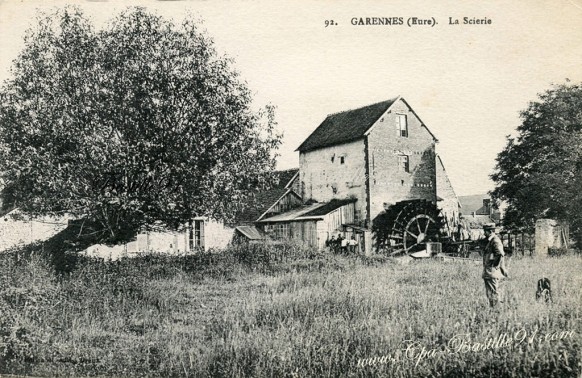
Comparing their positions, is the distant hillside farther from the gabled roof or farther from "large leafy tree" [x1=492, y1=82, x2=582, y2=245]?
"large leafy tree" [x1=492, y1=82, x2=582, y2=245]

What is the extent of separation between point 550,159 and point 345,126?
1003 centimetres

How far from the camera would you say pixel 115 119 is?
31.3 feet

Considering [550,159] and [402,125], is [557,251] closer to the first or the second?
[550,159]

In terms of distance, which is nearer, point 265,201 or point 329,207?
point 329,207

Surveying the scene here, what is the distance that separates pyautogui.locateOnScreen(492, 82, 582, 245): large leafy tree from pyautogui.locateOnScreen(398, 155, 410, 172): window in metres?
3.95

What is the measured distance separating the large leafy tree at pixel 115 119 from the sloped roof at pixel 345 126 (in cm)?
1173

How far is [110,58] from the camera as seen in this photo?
962cm

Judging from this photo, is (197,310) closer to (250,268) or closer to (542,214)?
(250,268)

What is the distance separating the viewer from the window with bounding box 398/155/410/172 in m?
21.9

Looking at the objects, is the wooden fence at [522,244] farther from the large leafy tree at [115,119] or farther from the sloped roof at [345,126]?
the large leafy tree at [115,119]

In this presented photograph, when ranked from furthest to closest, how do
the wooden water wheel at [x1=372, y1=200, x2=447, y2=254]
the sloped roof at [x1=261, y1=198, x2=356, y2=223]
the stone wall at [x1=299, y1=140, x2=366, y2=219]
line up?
1. the stone wall at [x1=299, y1=140, x2=366, y2=219]
2. the sloped roof at [x1=261, y1=198, x2=356, y2=223]
3. the wooden water wheel at [x1=372, y1=200, x2=447, y2=254]

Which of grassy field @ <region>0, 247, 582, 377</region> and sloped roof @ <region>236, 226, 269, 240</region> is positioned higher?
sloped roof @ <region>236, 226, 269, 240</region>

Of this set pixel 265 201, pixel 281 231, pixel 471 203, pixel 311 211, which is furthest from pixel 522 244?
pixel 471 203

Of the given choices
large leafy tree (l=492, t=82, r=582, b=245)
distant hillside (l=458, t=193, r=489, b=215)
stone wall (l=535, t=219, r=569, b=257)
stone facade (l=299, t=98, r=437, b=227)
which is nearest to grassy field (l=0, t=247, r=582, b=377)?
large leafy tree (l=492, t=82, r=582, b=245)
